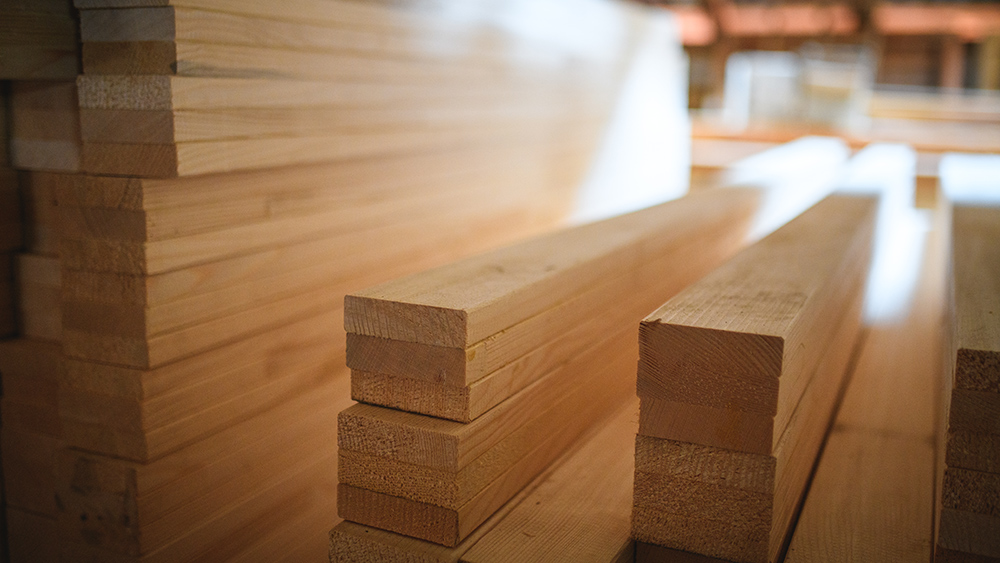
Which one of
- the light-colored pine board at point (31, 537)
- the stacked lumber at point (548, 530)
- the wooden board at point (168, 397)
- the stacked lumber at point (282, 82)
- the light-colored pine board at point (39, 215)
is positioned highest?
the stacked lumber at point (282, 82)

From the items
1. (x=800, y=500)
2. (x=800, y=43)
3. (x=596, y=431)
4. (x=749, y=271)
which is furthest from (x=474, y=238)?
(x=800, y=43)

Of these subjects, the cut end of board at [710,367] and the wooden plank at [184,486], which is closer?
the cut end of board at [710,367]

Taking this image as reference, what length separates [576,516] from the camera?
1.42 meters

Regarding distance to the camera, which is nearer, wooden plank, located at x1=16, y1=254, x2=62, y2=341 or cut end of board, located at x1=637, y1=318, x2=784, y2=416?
cut end of board, located at x1=637, y1=318, x2=784, y2=416

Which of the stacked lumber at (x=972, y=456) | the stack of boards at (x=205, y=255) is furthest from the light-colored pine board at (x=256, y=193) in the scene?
the stacked lumber at (x=972, y=456)

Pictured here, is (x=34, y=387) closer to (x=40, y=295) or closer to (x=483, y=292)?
(x=40, y=295)

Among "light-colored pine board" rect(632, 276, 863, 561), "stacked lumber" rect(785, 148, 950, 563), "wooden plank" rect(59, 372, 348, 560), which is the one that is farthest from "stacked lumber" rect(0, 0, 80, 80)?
"stacked lumber" rect(785, 148, 950, 563)

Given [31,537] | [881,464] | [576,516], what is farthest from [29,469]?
[881,464]

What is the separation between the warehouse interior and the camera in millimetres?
1254

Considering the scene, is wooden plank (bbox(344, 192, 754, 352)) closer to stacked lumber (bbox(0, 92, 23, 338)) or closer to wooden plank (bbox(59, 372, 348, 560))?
wooden plank (bbox(59, 372, 348, 560))

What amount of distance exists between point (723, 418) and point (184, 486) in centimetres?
121

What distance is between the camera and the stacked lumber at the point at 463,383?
4.15ft

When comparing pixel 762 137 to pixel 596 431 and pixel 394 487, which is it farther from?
pixel 394 487

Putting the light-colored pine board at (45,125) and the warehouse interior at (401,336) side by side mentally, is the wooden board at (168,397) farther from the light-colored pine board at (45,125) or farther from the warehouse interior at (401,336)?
the light-colored pine board at (45,125)
